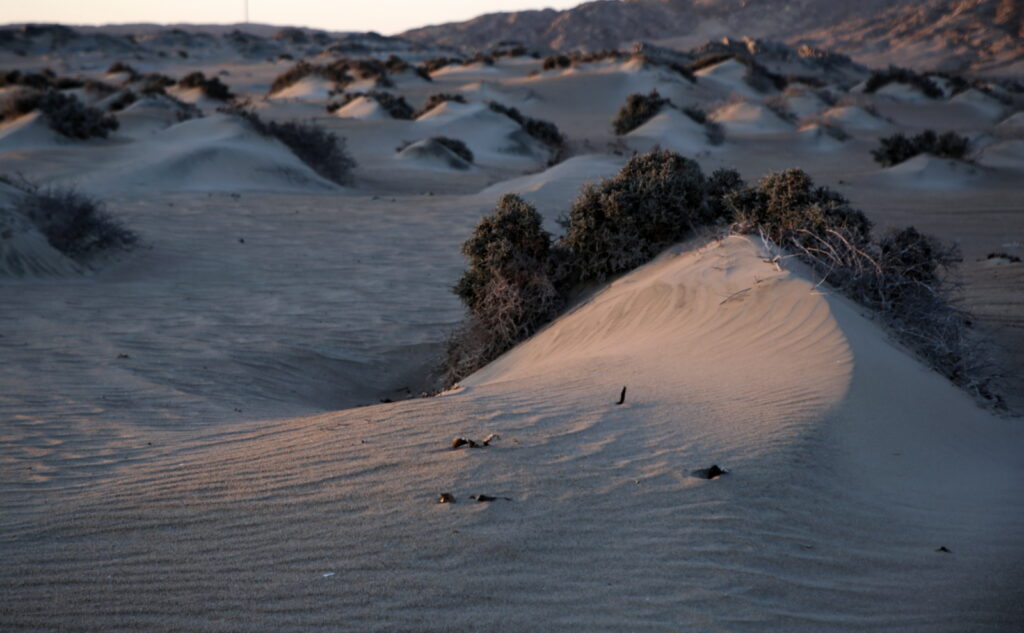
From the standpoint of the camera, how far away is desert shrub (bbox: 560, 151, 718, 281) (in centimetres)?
802

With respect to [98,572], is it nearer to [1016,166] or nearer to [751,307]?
[751,307]

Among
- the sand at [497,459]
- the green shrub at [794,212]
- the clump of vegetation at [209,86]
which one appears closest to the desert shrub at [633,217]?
the sand at [497,459]

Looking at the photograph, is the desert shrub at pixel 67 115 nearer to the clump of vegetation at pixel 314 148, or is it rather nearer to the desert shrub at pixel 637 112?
the clump of vegetation at pixel 314 148

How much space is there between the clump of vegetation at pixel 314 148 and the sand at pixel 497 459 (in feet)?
32.5

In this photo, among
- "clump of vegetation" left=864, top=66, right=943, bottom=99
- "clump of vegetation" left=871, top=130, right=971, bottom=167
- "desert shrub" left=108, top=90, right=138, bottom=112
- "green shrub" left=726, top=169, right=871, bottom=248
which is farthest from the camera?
"clump of vegetation" left=864, top=66, right=943, bottom=99

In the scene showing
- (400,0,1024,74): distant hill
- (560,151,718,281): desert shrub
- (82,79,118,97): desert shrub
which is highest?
(400,0,1024,74): distant hill

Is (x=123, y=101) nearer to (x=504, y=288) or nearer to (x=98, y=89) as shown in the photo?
(x=98, y=89)

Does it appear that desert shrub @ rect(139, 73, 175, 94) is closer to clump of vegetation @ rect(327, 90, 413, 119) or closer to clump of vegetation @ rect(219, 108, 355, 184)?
clump of vegetation @ rect(327, 90, 413, 119)

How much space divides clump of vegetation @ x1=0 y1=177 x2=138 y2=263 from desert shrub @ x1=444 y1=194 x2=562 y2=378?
5.59m

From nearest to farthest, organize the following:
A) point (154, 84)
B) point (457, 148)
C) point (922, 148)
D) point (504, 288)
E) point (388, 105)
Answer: point (504, 288) → point (922, 148) → point (457, 148) → point (388, 105) → point (154, 84)

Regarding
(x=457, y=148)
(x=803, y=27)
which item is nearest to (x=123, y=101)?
(x=457, y=148)

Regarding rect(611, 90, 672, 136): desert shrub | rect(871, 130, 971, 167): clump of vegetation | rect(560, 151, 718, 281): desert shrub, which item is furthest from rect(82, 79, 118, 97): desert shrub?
rect(560, 151, 718, 281): desert shrub

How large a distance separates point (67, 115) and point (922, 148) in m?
21.4

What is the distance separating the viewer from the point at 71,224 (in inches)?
429
